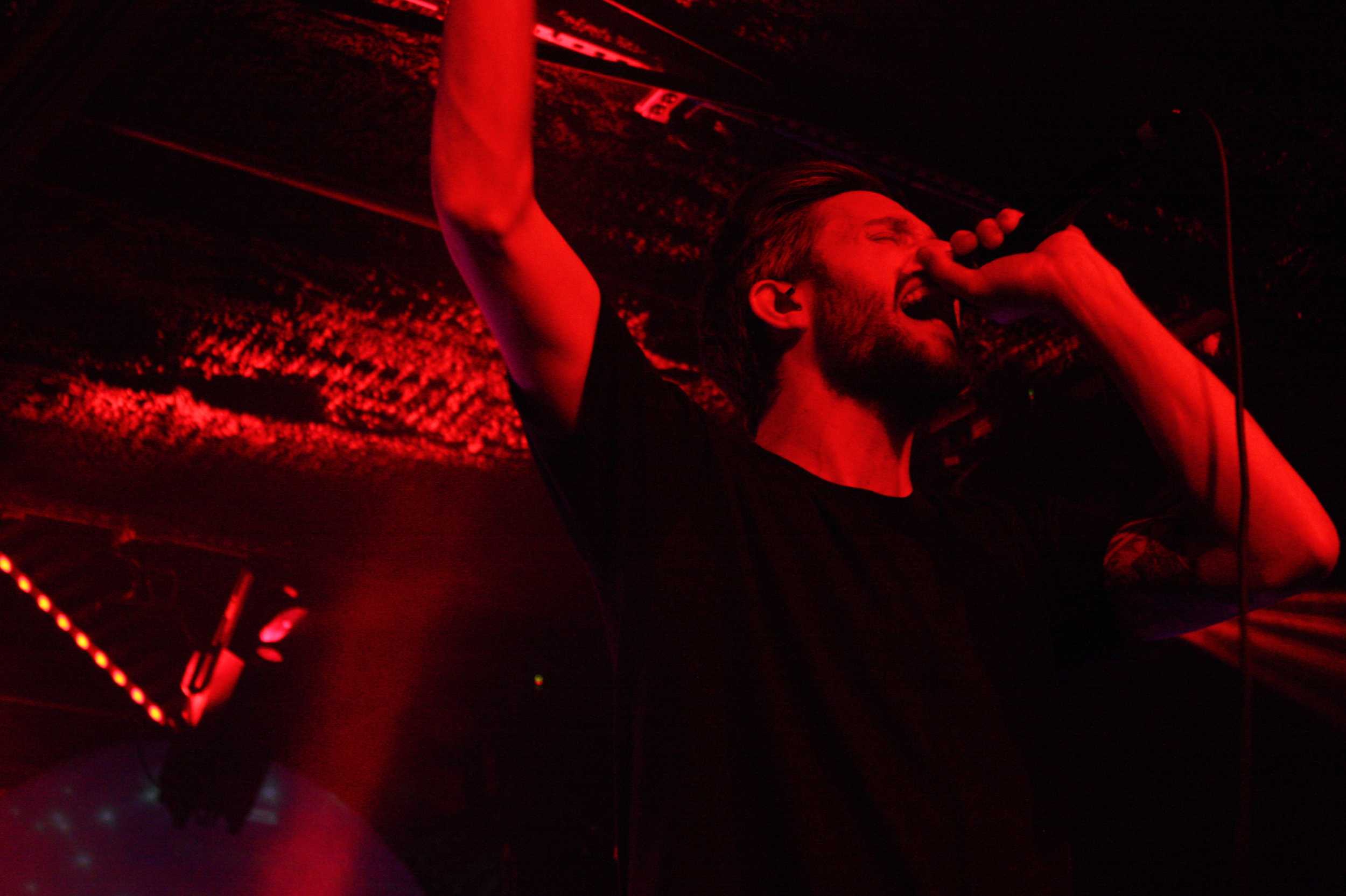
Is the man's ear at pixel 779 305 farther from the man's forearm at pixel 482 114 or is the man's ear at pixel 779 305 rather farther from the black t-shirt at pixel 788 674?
the man's forearm at pixel 482 114

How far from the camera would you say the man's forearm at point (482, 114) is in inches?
37.6

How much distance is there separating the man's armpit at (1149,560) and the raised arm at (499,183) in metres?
0.80

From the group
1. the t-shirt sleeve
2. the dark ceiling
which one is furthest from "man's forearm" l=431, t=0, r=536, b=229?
the dark ceiling

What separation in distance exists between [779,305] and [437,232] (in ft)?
4.66

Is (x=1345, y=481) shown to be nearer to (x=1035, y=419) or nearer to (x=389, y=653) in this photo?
(x=1035, y=419)

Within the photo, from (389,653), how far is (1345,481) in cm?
454

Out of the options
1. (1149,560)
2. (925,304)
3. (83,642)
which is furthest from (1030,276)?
(83,642)

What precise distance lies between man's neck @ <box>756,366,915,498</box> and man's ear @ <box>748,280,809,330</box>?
118mm

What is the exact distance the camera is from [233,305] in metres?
2.96

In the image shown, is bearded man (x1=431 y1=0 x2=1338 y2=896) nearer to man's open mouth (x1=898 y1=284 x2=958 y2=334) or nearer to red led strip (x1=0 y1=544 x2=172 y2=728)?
man's open mouth (x1=898 y1=284 x2=958 y2=334)

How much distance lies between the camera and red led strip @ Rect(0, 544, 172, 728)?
446cm

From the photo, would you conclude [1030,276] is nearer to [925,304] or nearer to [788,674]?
[925,304]

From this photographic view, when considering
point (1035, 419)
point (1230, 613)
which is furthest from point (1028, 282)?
point (1035, 419)

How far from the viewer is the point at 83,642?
4766 millimetres
